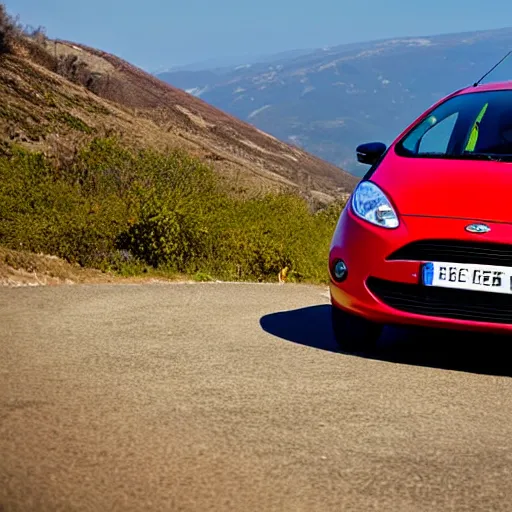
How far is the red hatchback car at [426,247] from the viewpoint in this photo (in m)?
5.52

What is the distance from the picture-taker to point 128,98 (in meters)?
44.9

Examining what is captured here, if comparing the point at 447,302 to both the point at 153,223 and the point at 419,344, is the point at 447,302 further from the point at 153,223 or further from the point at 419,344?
the point at 153,223

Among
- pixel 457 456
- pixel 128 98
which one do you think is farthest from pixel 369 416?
pixel 128 98

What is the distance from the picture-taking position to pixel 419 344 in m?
6.73

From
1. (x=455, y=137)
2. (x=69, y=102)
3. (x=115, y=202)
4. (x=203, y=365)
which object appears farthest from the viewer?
(x=69, y=102)

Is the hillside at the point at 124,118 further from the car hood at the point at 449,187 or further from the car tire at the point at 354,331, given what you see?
the car hood at the point at 449,187

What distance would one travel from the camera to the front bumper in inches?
218

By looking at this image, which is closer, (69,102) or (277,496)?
(277,496)

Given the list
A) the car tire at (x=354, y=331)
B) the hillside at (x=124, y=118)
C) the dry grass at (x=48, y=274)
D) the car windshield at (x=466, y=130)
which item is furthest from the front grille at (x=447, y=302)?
the hillside at (x=124, y=118)

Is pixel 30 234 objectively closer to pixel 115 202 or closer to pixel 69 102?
pixel 115 202

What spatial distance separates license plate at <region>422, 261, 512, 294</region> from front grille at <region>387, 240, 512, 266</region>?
0.03 metres

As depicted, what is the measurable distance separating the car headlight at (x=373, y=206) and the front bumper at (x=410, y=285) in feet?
0.14

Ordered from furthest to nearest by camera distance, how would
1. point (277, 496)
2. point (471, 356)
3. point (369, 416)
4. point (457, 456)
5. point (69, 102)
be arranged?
point (69, 102) < point (471, 356) < point (369, 416) < point (457, 456) < point (277, 496)

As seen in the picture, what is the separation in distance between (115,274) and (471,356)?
17.0ft
